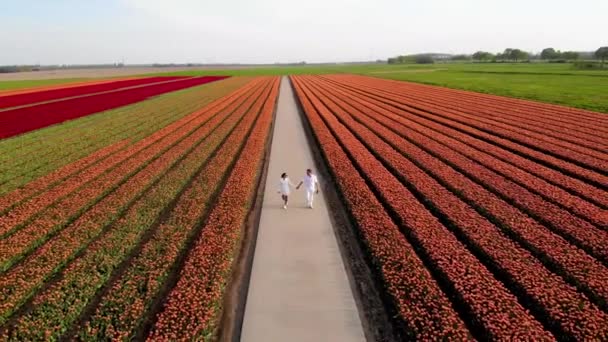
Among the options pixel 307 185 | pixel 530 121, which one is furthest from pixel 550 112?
pixel 307 185

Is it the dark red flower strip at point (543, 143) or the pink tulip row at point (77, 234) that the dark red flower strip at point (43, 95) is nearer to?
the pink tulip row at point (77, 234)

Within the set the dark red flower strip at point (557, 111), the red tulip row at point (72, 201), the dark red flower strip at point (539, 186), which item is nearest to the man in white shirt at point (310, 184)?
the red tulip row at point (72, 201)

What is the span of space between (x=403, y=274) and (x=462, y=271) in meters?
1.64

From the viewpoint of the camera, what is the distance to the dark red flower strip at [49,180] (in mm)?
16391

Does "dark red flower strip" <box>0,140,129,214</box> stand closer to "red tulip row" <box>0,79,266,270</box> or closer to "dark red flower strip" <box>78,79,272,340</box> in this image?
"red tulip row" <box>0,79,266,270</box>

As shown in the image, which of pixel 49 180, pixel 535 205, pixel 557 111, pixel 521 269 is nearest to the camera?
pixel 521 269

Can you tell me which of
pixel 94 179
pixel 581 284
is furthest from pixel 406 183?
pixel 94 179

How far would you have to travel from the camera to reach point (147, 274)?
1059 cm

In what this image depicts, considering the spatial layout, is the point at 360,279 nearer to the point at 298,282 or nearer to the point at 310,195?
the point at 298,282

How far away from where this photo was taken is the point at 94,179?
63.3 feet

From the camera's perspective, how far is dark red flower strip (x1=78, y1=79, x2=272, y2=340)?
8.59 m

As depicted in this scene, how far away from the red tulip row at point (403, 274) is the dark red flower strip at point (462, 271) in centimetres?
48

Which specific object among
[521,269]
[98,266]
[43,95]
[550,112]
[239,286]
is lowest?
[239,286]

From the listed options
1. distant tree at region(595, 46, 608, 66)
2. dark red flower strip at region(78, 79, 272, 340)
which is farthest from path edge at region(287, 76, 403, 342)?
distant tree at region(595, 46, 608, 66)
